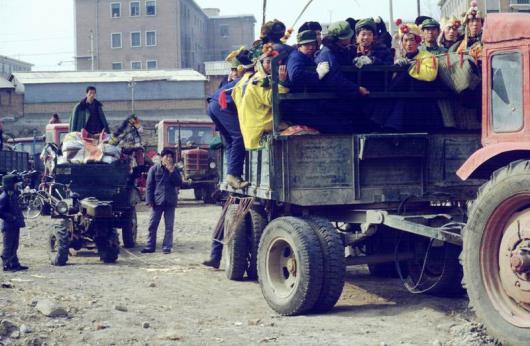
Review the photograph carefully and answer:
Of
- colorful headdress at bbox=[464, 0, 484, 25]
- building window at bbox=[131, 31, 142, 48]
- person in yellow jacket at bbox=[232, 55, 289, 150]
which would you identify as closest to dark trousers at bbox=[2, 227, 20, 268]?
person in yellow jacket at bbox=[232, 55, 289, 150]

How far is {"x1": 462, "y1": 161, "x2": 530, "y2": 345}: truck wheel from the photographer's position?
5.43m

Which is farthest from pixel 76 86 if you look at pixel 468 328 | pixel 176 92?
pixel 468 328

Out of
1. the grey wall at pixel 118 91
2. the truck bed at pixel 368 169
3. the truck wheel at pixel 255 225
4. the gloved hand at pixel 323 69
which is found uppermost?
the grey wall at pixel 118 91

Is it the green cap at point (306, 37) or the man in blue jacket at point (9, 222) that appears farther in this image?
the man in blue jacket at point (9, 222)

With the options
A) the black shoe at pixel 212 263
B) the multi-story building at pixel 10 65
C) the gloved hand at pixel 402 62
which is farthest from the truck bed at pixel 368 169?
the multi-story building at pixel 10 65

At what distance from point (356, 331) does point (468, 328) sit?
94cm

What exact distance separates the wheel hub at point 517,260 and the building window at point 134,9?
75417mm

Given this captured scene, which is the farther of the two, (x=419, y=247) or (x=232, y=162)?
(x=232, y=162)

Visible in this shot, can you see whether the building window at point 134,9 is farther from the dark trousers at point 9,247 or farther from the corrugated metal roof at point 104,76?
the dark trousers at point 9,247

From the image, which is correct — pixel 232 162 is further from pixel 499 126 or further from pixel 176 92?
pixel 176 92

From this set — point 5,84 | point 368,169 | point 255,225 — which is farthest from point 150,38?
point 368,169

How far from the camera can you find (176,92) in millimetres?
51562

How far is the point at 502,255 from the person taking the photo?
18.5 ft

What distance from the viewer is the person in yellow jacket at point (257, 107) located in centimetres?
814
